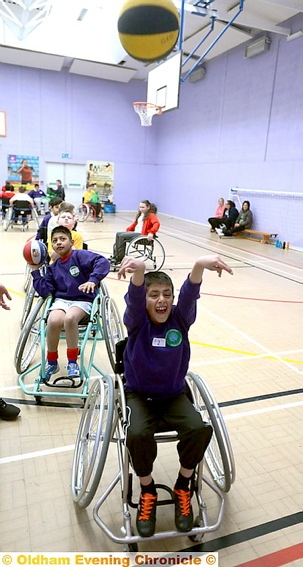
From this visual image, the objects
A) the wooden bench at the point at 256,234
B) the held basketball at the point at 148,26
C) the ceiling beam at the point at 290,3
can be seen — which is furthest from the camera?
the wooden bench at the point at 256,234

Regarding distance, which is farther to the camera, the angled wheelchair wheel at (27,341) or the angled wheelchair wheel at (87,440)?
the angled wheelchair wheel at (27,341)

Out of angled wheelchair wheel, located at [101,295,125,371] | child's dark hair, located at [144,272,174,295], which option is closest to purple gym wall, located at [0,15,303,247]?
angled wheelchair wheel, located at [101,295,125,371]

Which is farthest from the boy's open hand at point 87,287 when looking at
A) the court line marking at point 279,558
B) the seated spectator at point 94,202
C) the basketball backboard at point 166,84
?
the seated spectator at point 94,202

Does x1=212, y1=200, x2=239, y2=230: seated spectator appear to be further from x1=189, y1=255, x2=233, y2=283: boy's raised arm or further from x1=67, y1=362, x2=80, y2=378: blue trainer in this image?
x1=189, y1=255, x2=233, y2=283: boy's raised arm

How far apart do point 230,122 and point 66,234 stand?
9.89 meters

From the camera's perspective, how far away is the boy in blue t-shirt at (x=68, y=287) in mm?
2625

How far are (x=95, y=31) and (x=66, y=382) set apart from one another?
40.5 ft

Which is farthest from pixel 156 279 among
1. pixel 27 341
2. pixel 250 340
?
pixel 250 340

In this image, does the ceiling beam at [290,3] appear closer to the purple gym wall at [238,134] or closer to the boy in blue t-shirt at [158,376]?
the purple gym wall at [238,134]

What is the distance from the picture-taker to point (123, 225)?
38.7ft

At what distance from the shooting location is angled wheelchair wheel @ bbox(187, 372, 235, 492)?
64.1 inches

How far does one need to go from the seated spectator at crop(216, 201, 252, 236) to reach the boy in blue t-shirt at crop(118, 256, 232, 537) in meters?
9.21

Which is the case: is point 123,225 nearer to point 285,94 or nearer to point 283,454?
point 285,94

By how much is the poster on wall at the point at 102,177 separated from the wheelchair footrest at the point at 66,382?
13.4m
